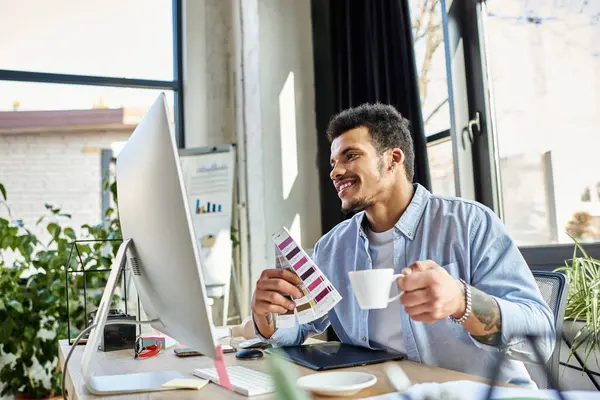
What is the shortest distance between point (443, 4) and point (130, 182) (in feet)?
7.14

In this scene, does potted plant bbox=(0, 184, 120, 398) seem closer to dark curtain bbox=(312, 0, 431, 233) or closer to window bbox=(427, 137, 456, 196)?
dark curtain bbox=(312, 0, 431, 233)

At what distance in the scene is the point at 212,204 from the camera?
3887 millimetres

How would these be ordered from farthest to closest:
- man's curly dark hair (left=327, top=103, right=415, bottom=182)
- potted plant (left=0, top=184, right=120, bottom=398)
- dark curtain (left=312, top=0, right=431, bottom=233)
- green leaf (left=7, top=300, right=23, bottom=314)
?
potted plant (left=0, top=184, right=120, bottom=398), green leaf (left=7, top=300, right=23, bottom=314), dark curtain (left=312, top=0, right=431, bottom=233), man's curly dark hair (left=327, top=103, right=415, bottom=182)

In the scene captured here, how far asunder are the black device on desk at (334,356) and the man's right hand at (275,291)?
11 centimetres

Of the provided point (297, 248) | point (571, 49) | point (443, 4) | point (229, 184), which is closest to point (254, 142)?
point (229, 184)

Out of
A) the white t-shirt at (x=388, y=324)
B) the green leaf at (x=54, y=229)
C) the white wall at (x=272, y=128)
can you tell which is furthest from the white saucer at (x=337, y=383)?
the green leaf at (x=54, y=229)

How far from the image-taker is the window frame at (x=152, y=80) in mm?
4000

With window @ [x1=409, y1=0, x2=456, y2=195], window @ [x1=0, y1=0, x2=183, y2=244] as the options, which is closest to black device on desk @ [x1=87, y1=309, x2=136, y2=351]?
window @ [x1=409, y1=0, x2=456, y2=195]

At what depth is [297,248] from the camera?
1.16 meters

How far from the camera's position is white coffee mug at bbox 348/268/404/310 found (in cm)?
96

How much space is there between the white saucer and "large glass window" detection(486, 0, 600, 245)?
1539 millimetres

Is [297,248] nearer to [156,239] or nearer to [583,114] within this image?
[156,239]

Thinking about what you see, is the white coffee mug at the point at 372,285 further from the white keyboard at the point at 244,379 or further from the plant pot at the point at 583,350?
the plant pot at the point at 583,350

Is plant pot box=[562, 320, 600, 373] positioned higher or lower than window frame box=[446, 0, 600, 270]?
lower
